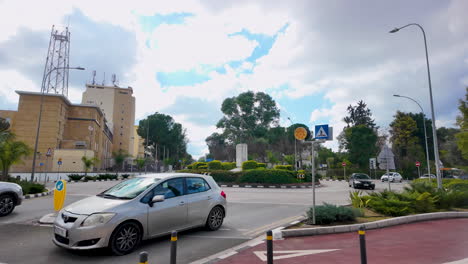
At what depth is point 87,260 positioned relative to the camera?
16.7 feet

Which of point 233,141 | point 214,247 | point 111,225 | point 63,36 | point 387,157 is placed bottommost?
point 214,247

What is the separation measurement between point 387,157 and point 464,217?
3765 mm

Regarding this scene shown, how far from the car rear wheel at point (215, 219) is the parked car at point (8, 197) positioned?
24.3 feet

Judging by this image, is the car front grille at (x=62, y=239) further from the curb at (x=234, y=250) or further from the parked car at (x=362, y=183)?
the parked car at (x=362, y=183)

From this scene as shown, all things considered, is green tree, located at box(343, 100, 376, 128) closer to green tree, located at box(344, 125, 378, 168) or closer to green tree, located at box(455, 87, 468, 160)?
green tree, located at box(344, 125, 378, 168)

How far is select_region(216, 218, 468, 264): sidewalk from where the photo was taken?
17.1 ft

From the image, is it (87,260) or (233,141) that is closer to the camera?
(87,260)

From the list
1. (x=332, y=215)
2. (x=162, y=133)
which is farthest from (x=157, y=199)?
(x=162, y=133)

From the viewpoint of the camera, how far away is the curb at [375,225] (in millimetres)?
6969

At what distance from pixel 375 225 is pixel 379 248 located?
82.1 inches

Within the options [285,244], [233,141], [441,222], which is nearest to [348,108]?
[233,141]

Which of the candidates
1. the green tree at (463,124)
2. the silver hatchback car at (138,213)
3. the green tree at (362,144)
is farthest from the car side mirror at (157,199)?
the green tree at (362,144)

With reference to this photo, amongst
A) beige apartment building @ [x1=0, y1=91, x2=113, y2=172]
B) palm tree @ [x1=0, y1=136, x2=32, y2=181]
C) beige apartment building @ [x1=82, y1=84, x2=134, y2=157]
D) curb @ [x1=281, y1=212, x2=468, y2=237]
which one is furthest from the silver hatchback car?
beige apartment building @ [x1=82, y1=84, x2=134, y2=157]

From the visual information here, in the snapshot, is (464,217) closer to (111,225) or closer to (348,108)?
(111,225)
